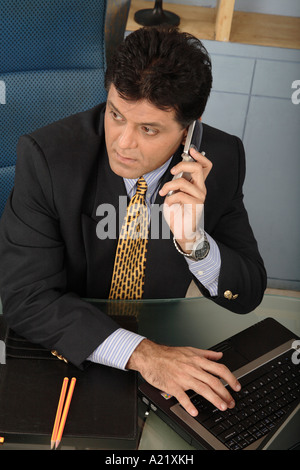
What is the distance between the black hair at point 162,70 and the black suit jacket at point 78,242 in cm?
25

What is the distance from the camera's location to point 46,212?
5.08ft

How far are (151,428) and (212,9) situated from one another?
2.36 m

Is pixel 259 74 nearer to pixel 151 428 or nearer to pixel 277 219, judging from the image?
pixel 277 219

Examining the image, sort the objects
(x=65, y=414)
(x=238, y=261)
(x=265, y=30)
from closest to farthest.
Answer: (x=65, y=414)
(x=238, y=261)
(x=265, y=30)

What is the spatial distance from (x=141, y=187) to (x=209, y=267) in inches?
11.7

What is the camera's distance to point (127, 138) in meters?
1.45

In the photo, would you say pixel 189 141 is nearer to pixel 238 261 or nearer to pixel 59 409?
pixel 238 261

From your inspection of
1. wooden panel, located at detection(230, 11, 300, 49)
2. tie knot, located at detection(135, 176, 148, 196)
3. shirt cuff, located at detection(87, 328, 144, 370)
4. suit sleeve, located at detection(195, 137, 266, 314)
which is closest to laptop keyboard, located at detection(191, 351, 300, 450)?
shirt cuff, located at detection(87, 328, 144, 370)

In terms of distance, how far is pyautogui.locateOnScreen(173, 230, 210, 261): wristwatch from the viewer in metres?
1.62

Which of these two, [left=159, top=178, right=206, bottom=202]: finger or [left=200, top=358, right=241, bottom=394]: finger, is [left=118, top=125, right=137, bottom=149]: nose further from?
[left=200, top=358, right=241, bottom=394]: finger

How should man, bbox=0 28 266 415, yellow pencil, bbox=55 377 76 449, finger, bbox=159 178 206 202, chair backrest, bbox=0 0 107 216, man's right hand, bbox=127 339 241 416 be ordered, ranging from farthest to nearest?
chair backrest, bbox=0 0 107 216, finger, bbox=159 178 206 202, man, bbox=0 28 266 415, man's right hand, bbox=127 339 241 416, yellow pencil, bbox=55 377 76 449

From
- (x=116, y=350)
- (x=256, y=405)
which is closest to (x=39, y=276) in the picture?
(x=116, y=350)

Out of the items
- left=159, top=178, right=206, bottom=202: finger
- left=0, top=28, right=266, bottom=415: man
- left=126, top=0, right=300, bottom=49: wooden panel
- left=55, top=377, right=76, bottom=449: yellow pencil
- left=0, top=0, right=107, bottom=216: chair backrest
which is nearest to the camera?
left=55, top=377, right=76, bottom=449: yellow pencil

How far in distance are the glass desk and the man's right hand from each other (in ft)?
0.36
